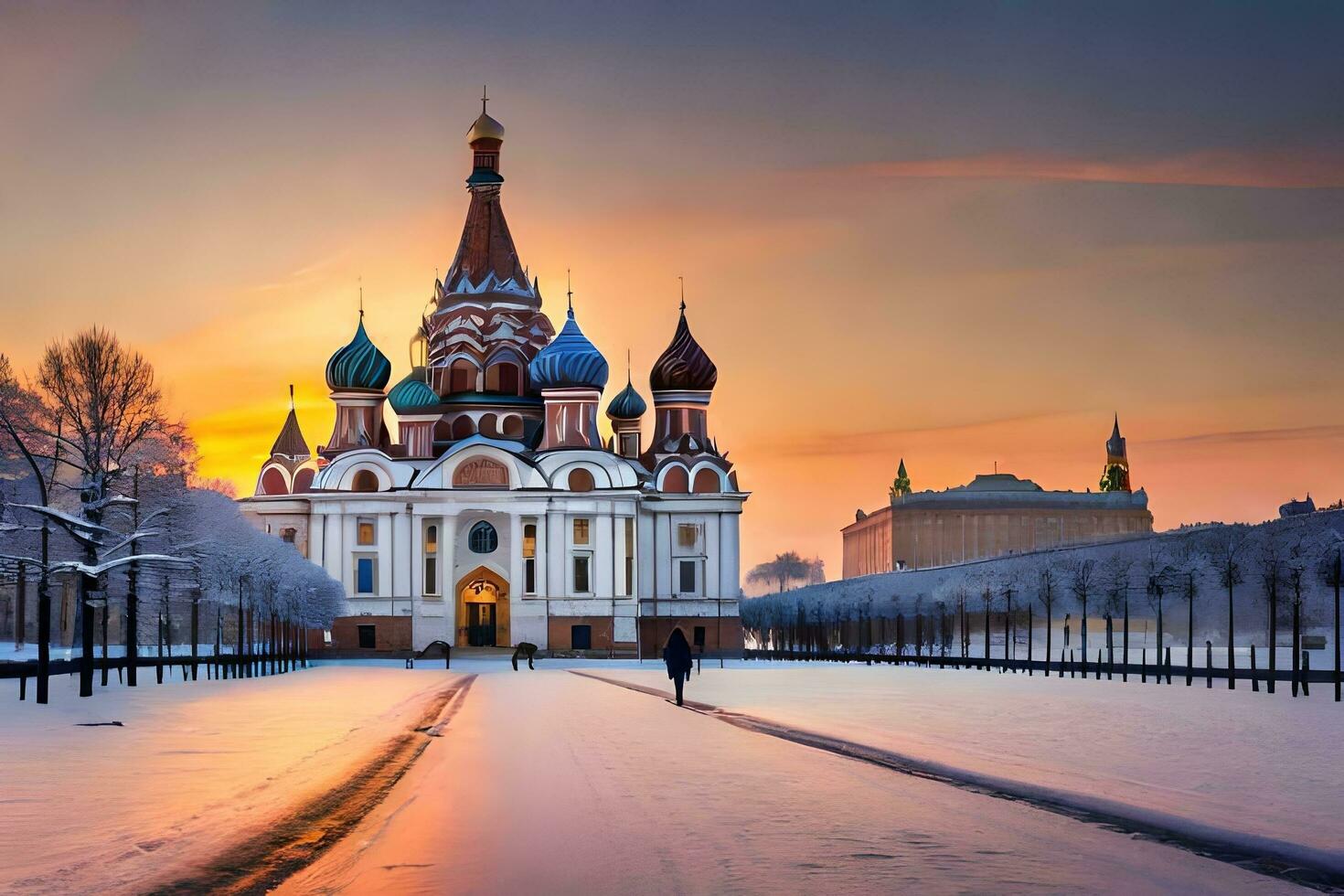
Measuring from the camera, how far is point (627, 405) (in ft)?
349

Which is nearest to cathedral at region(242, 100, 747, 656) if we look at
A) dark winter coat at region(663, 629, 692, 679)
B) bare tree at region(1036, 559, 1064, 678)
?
bare tree at region(1036, 559, 1064, 678)

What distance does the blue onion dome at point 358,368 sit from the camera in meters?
99.2

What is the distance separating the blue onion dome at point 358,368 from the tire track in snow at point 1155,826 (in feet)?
266

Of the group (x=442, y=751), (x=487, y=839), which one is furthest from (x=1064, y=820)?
(x=442, y=751)

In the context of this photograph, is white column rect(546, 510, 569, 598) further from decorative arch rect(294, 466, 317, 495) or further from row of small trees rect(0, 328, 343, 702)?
row of small trees rect(0, 328, 343, 702)

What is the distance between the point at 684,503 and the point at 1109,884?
89431 mm

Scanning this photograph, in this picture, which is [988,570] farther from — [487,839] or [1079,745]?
[487,839]

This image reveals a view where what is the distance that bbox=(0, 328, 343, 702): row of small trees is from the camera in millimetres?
36906

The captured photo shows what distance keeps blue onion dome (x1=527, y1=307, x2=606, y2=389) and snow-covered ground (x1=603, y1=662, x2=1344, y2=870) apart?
50108 mm

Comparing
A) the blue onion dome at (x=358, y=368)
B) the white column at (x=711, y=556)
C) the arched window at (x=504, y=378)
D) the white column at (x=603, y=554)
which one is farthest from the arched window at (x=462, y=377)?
the white column at (x=711, y=556)

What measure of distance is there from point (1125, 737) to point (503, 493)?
71.4 meters

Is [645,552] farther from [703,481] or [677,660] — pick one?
[677,660]

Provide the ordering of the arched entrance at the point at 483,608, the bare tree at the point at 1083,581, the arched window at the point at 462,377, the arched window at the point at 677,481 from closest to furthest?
1. the bare tree at the point at 1083,581
2. the arched entrance at the point at 483,608
3. the arched window at the point at 677,481
4. the arched window at the point at 462,377

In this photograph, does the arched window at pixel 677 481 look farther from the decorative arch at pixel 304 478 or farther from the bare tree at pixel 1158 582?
the bare tree at pixel 1158 582
